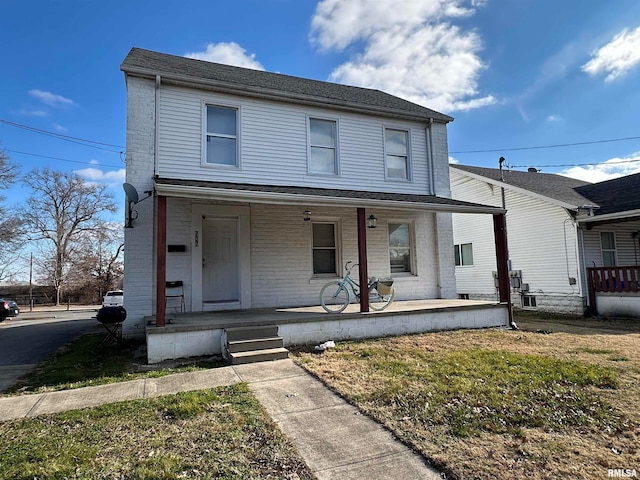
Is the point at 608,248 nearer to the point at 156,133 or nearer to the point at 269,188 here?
the point at 269,188

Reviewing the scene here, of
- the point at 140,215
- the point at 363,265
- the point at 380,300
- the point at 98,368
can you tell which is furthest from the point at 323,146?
the point at 98,368

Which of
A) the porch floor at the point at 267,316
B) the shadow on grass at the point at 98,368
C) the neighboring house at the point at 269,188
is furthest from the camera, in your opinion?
the neighboring house at the point at 269,188

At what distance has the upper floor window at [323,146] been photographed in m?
9.70

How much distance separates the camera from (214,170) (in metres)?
8.45

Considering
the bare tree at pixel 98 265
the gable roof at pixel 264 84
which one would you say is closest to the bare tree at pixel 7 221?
the bare tree at pixel 98 265

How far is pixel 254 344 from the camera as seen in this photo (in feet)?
19.8

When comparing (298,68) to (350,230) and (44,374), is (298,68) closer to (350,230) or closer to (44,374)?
(350,230)

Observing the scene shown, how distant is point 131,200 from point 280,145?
3.80m

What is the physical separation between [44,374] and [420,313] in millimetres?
7099

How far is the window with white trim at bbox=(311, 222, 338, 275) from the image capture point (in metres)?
9.75

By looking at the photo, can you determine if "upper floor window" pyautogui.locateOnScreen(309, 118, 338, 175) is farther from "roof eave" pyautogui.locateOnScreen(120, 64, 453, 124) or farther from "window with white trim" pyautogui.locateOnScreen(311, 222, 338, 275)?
"window with white trim" pyautogui.locateOnScreen(311, 222, 338, 275)

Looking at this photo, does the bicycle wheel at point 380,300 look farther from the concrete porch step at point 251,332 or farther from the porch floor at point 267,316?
the concrete porch step at point 251,332

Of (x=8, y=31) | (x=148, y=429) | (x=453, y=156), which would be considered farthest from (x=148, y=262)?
(x=453, y=156)

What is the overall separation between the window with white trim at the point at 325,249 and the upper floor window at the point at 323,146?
1.52m
